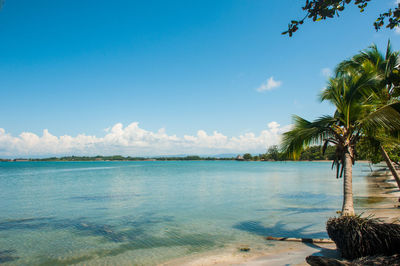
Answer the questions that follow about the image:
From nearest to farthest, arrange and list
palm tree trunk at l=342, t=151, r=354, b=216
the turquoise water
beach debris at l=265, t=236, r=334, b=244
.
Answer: palm tree trunk at l=342, t=151, r=354, b=216 < beach debris at l=265, t=236, r=334, b=244 < the turquoise water

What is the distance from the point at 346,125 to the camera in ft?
26.1

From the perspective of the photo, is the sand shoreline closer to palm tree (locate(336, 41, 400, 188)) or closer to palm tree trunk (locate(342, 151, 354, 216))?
palm tree trunk (locate(342, 151, 354, 216))

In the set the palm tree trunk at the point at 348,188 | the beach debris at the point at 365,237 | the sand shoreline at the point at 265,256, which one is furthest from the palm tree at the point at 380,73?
the sand shoreline at the point at 265,256

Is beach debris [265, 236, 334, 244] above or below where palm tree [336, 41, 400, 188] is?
below

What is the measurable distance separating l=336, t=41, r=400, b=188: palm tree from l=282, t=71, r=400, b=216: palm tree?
37 cm

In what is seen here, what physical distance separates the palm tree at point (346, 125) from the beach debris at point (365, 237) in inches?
45.6

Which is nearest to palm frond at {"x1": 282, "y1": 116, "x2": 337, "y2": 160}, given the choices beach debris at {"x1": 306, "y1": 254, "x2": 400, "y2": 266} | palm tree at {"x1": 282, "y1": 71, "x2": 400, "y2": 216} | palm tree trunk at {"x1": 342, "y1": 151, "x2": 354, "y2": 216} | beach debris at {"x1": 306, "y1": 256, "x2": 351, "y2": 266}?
palm tree at {"x1": 282, "y1": 71, "x2": 400, "y2": 216}

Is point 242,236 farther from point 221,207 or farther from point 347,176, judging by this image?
point 221,207

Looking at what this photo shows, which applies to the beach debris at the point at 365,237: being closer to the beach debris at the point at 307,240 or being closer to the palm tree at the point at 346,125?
the palm tree at the point at 346,125

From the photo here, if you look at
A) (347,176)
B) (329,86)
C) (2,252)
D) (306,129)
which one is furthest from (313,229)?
(2,252)

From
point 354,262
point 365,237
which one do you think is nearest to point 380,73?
point 365,237

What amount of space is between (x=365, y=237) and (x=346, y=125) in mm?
3268

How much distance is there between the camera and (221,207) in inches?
723

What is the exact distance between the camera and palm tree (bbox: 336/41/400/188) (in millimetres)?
7885
